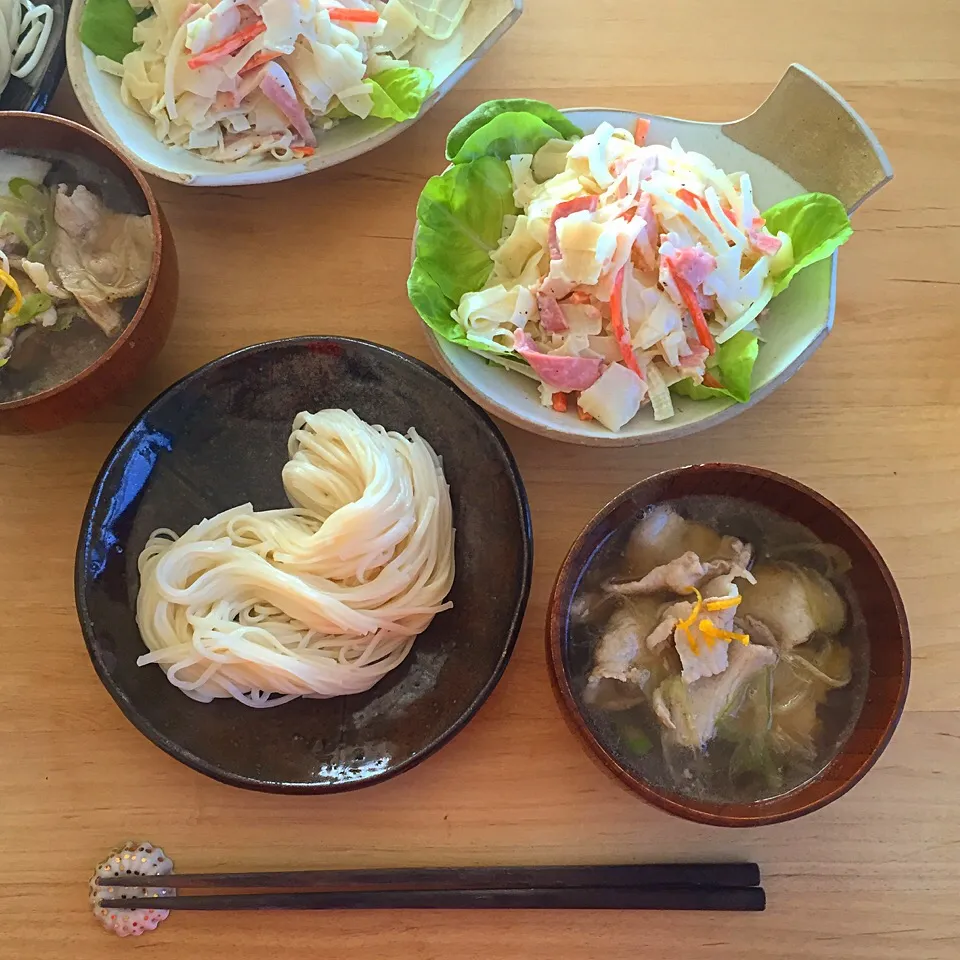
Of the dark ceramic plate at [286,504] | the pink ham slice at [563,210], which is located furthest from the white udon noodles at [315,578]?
the pink ham slice at [563,210]

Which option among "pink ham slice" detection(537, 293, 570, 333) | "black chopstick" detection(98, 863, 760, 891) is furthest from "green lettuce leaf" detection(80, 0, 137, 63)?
"black chopstick" detection(98, 863, 760, 891)

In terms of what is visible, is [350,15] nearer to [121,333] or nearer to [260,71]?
[260,71]

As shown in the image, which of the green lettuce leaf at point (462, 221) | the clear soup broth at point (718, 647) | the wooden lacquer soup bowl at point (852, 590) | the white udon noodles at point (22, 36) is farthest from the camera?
the white udon noodles at point (22, 36)

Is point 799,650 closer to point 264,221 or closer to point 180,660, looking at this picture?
point 180,660

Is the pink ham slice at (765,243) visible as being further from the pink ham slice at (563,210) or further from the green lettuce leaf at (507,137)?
the green lettuce leaf at (507,137)

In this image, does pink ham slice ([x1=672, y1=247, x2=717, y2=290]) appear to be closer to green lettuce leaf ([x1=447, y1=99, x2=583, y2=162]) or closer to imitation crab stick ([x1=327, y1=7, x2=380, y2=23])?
green lettuce leaf ([x1=447, y1=99, x2=583, y2=162])

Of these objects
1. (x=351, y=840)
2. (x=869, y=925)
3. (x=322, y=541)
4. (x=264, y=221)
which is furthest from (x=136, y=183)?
(x=869, y=925)
